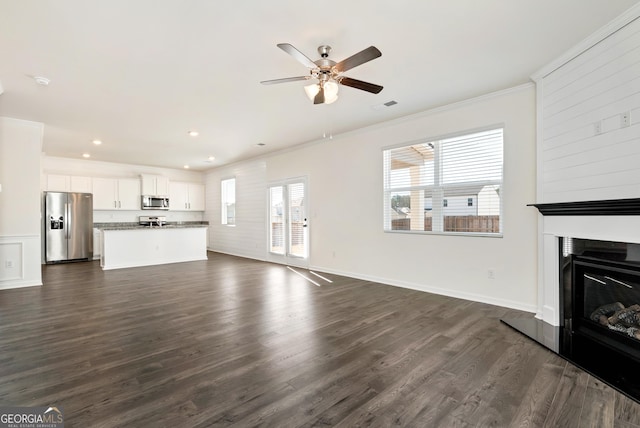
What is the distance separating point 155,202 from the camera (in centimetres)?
903

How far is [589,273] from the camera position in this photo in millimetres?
2797

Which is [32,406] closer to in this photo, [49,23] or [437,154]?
[49,23]

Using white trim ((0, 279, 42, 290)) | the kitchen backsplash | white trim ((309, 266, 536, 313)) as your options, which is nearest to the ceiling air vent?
white trim ((309, 266, 536, 313))

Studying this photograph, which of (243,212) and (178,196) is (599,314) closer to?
(243,212)

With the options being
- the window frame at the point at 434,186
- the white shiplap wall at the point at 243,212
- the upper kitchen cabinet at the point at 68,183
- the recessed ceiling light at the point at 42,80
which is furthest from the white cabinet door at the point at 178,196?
A: the window frame at the point at 434,186

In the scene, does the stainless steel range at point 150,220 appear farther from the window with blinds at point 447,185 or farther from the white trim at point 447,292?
the window with blinds at point 447,185

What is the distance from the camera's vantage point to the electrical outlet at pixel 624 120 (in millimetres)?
2486

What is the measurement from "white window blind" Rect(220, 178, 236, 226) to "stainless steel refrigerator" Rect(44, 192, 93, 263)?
337 centimetres

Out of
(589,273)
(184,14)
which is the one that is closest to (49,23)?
(184,14)

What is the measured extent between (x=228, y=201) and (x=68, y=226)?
3.96 meters

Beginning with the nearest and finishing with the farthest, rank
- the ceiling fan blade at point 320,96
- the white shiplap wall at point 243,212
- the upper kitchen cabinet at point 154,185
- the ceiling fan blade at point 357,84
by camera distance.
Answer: the ceiling fan blade at point 357,84 → the ceiling fan blade at point 320,96 → the white shiplap wall at point 243,212 → the upper kitchen cabinet at point 154,185

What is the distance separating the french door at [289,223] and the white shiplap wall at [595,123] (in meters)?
4.40

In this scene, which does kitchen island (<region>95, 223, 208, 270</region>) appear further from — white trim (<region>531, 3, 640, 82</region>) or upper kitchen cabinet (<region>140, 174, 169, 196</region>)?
white trim (<region>531, 3, 640, 82</region>)

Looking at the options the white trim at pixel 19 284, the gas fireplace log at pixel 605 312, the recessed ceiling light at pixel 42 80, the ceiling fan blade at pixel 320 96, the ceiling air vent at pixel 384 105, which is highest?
the ceiling air vent at pixel 384 105
